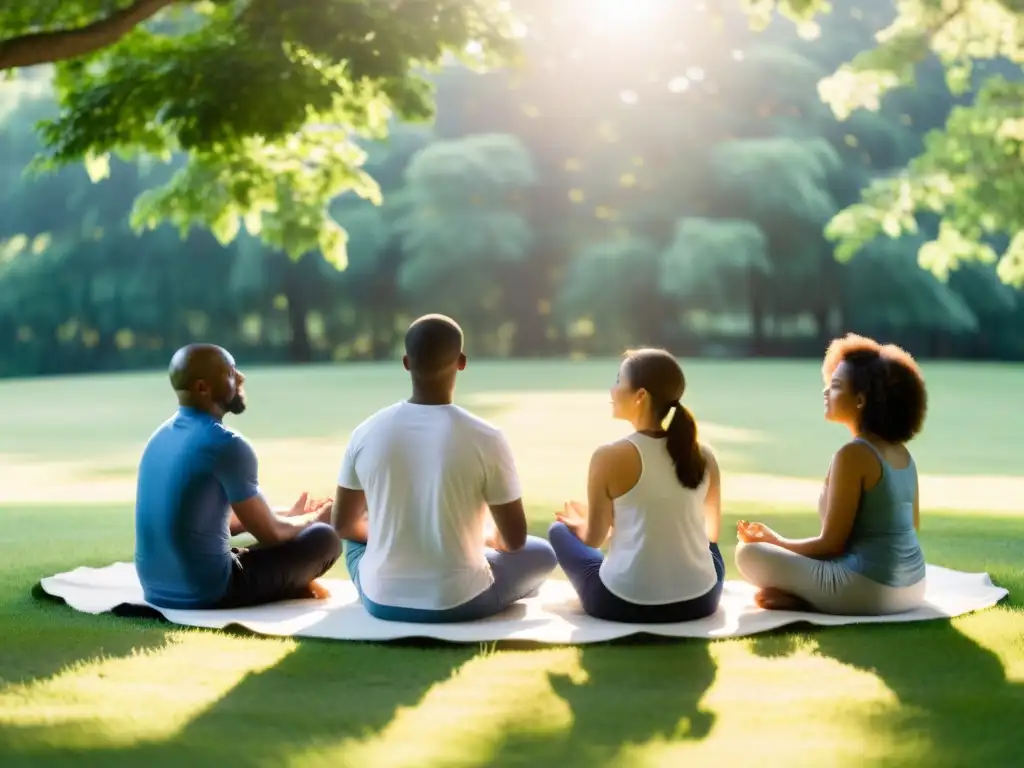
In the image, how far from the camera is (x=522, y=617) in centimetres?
505

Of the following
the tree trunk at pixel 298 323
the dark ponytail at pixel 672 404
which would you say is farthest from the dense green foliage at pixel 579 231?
the dark ponytail at pixel 672 404

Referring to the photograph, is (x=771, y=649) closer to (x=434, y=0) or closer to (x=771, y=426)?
(x=434, y=0)

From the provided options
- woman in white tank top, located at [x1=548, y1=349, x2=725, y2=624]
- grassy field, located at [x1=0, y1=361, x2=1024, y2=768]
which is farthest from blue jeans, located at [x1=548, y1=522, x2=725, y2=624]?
grassy field, located at [x1=0, y1=361, x2=1024, y2=768]

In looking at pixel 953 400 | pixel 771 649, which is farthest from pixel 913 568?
pixel 953 400

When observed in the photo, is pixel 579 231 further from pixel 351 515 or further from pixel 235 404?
pixel 351 515

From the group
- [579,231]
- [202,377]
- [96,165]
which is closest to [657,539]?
[202,377]

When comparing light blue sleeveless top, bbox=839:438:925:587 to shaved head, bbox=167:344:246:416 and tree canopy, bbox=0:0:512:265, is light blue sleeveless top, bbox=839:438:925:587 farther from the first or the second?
tree canopy, bbox=0:0:512:265

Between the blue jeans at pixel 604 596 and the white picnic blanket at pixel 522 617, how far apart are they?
0.13ft

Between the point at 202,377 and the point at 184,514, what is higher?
the point at 202,377

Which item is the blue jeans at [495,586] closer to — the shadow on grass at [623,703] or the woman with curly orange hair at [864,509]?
the shadow on grass at [623,703]

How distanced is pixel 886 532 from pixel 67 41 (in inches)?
183

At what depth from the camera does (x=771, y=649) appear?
4.54m

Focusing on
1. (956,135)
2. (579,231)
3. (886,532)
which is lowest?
(886,532)

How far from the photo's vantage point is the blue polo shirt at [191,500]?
16.1ft
